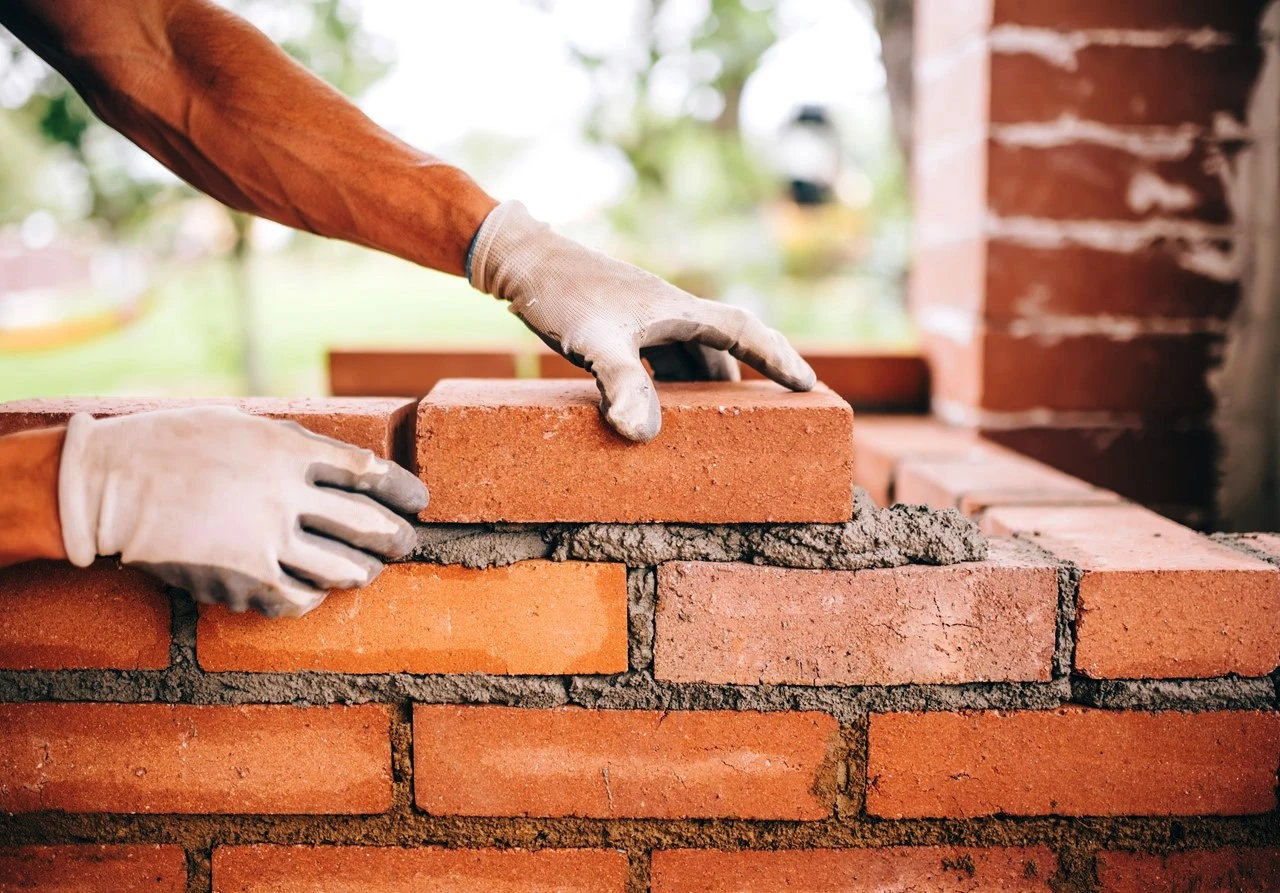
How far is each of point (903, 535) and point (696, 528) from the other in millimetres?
249

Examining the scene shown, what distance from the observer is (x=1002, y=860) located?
1.13m

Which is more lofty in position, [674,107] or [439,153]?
[674,107]

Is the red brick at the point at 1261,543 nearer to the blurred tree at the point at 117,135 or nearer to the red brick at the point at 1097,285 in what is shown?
the red brick at the point at 1097,285

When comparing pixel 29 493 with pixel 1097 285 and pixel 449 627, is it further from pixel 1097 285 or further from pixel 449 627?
pixel 1097 285

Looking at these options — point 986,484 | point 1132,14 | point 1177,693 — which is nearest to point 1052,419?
point 986,484

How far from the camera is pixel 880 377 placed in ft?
7.29

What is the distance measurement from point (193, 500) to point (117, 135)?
170 inches

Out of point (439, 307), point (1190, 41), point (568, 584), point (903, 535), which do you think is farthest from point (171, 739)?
point (439, 307)

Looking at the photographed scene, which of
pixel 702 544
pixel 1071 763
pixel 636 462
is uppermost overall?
pixel 636 462

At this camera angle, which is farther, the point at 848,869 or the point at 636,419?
the point at 848,869

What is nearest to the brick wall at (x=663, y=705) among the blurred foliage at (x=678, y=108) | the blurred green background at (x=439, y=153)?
the blurred green background at (x=439, y=153)

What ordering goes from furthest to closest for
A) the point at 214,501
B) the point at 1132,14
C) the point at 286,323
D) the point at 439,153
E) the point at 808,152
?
the point at 286,323 < the point at 808,152 < the point at 439,153 < the point at 1132,14 < the point at 214,501

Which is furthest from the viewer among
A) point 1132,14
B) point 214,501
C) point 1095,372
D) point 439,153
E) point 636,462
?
point 439,153

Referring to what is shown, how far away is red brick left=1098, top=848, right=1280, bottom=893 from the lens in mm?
1140
